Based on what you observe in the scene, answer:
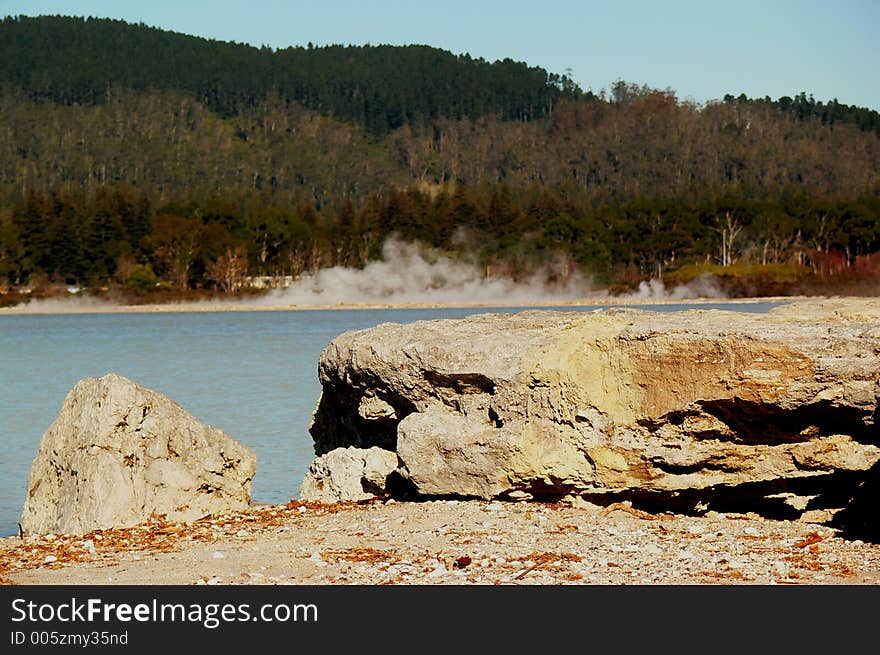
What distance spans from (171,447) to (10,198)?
131 meters

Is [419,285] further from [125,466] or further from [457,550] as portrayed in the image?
[457,550]

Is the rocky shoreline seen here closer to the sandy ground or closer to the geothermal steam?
the sandy ground

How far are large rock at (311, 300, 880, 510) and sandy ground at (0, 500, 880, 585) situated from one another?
29 centimetres

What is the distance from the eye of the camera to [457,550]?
759 centimetres

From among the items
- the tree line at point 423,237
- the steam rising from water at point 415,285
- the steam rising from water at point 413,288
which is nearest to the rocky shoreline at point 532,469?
the steam rising from water at point 413,288

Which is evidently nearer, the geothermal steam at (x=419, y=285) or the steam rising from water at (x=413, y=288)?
the steam rising from water at (x=413, y=288)

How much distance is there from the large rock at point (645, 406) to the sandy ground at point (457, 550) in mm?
292

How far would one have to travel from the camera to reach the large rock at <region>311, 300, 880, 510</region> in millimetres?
8398

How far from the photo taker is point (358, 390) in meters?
10.2

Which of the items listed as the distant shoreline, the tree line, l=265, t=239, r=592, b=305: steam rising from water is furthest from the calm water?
l=265, t=239, r=592, b=305: steam rising from water

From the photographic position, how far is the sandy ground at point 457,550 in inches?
273

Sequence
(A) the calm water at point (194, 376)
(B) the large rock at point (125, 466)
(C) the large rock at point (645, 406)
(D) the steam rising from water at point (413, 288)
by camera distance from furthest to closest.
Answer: (D) the steam rising from water at point (413, 288)
(A) the calm water at point (194, 376)
(B) the large rock at point (125, 466)
(C) the large rock at point (645, 406)

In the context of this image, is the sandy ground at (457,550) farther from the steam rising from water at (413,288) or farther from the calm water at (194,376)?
the steam rising from water at (413,288)
